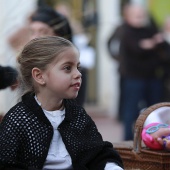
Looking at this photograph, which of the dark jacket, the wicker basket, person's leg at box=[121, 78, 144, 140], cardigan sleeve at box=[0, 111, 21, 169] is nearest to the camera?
cardigan sleeve at box=[0, 111, 21, 169]

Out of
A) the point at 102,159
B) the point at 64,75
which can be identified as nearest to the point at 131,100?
the point at 102,159

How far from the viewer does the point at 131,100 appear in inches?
353

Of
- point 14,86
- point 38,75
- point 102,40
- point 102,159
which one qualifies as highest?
point 38,75

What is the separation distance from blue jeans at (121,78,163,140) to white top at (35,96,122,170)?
4.80m

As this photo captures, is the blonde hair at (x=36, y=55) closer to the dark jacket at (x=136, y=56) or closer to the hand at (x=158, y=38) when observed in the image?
the dark jacket at (x=136, y=56)

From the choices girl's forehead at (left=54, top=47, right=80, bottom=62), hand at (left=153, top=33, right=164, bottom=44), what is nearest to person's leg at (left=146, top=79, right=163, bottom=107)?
hand at (left=153, top=33, right=164, bottom=44)

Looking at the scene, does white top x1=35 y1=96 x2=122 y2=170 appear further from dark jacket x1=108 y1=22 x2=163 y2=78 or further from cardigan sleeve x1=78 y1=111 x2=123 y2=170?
dark jacket x1=108 y1=22 x2=163 y2=78

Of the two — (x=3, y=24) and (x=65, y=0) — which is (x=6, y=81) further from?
(x=65, y=0)

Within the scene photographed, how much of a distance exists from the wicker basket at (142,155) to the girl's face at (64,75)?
0.73 metres

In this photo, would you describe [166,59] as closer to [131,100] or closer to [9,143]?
[131,100]

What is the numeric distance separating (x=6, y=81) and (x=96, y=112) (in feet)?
24.8

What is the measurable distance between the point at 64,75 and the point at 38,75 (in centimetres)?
15

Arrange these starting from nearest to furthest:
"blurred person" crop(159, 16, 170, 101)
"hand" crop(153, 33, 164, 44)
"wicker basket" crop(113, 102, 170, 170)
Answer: "wicker basket" crop(113, 102, 170, 170)
"hand" crop(153, 33, 164, 44)
"blurred person" crop(159, 16, 170, 101)

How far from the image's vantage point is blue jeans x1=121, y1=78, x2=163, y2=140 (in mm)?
8852
